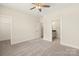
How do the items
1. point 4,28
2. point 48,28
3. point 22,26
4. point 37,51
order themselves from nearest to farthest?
point 37,51, point 22,26, point 4,28, point 48,28

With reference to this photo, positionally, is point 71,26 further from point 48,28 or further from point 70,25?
point 48,28

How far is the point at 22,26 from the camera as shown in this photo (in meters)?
5.04

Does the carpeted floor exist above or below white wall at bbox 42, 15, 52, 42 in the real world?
below

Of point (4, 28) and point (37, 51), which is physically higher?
point (4, 28)

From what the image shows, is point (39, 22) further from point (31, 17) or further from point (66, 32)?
point (66, 32)

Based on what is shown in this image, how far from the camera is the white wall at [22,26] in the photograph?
4404 millimetres

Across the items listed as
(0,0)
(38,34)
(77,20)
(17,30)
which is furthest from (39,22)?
(0,0)

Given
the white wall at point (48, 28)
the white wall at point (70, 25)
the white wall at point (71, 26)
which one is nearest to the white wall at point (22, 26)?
the white wall at point (48, 28)

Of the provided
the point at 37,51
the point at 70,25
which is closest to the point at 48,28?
the point at 70,25

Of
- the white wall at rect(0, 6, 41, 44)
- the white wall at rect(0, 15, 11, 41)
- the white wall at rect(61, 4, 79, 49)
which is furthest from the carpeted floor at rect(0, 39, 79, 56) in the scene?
the white wall at rect(0, 15, 11, 41)

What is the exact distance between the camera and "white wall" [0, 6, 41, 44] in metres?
4.40

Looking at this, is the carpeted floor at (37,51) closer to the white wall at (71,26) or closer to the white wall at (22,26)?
the white wall at (71,26)

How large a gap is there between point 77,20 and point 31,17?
3006 mm

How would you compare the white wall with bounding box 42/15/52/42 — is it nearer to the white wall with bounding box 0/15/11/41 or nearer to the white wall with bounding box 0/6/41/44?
the white wall with bounding box 0/6/41/44
